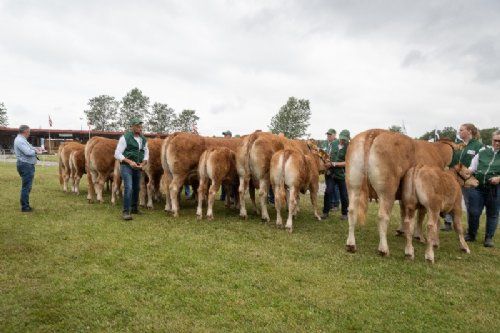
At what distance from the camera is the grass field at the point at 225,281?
157 inches

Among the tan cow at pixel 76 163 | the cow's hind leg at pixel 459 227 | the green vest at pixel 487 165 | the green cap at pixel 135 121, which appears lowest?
the cow's hind leg at pixel 459 227

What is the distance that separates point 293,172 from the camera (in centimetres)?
807

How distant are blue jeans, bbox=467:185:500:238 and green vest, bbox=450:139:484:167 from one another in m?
0.71

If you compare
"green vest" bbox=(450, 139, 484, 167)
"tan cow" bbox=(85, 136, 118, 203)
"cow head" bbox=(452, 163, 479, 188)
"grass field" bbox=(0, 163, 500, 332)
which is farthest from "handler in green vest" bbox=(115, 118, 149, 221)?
"green vest" bbox=(450, 139, 484, 167)

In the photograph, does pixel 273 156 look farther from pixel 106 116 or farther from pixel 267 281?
pixel 106 116

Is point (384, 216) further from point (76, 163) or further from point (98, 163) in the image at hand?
point (76, 163)

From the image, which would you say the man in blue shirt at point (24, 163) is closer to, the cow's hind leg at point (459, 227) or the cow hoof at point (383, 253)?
the cow hoof at point (383, 253)

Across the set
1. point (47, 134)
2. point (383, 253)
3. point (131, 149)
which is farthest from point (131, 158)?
point (47, 134)

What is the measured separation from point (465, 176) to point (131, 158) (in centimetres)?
754

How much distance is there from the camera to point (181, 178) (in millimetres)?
9148

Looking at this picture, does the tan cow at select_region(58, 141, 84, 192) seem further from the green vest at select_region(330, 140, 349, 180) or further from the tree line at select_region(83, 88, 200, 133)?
the tree line at select_region(83, 88, 200, 133)

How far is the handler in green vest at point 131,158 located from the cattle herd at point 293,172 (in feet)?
1.92

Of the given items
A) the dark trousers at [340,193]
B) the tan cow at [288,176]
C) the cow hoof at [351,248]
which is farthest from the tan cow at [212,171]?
the cow hoof at [351,248]

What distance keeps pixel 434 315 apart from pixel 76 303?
13.7ft
